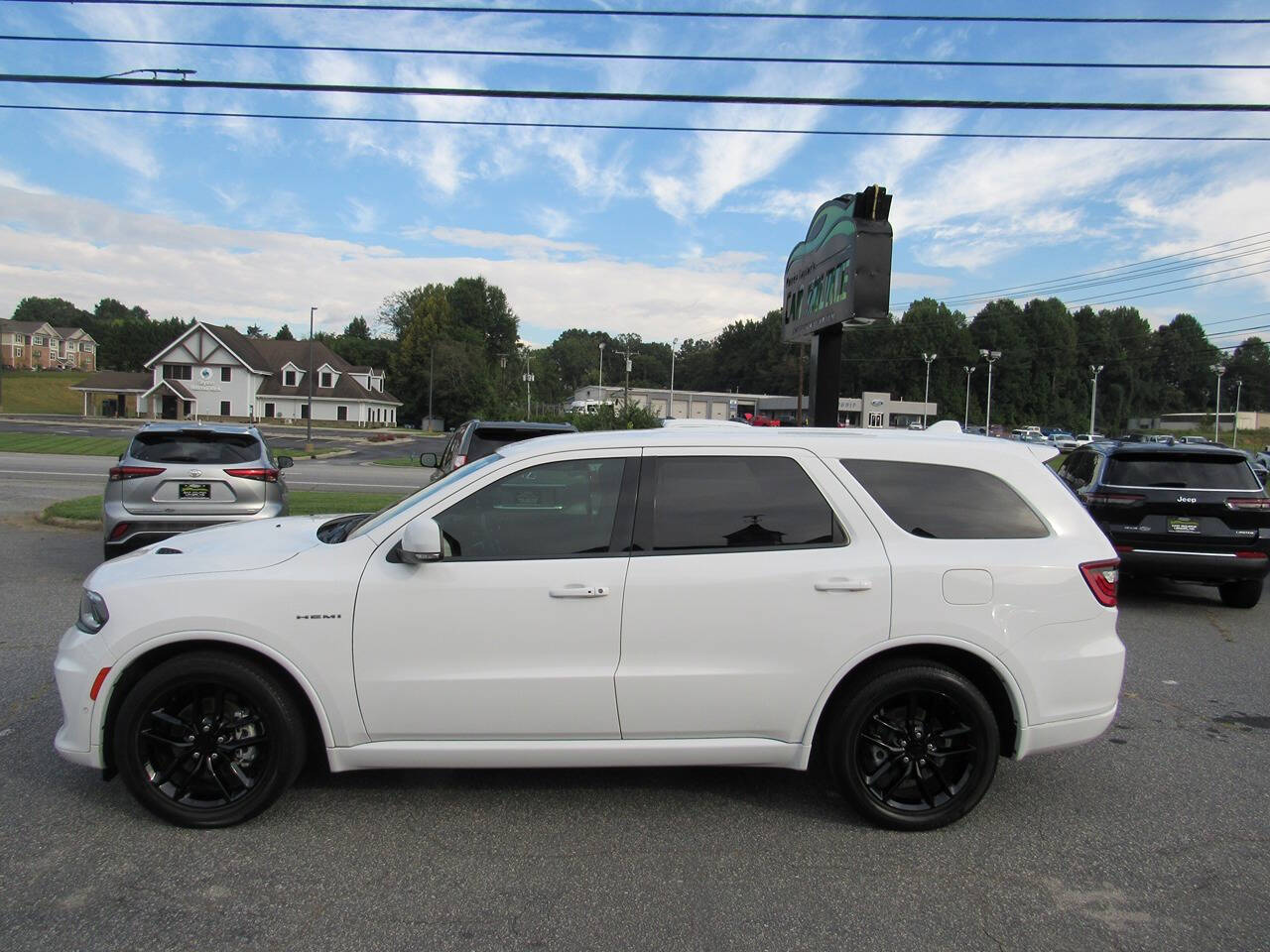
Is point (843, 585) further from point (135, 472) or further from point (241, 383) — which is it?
point (241, 383)

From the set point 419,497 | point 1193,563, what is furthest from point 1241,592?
point 419,497

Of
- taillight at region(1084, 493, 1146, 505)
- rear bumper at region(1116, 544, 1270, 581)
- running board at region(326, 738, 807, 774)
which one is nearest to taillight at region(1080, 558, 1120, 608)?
running board at region(326, 738, 807, 774)

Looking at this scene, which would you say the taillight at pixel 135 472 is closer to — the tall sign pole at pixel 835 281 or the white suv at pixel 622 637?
the white suv at pixel 622 637

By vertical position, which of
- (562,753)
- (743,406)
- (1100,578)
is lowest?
(562,753)

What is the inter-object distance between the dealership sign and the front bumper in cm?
776

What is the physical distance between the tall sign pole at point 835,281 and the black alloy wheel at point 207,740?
6.69 m

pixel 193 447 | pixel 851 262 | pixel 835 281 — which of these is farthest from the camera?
pixel 835 281

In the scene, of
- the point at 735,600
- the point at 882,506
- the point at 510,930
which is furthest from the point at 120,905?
the point at 882,506

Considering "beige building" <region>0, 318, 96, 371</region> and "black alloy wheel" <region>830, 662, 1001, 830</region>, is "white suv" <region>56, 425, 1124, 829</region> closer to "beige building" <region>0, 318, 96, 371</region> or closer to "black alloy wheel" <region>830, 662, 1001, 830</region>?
"black alloy wheel" <region>830, 662, 1001, 830</region>

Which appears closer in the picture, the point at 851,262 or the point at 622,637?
the point at 622,637

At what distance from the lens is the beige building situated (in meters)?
120

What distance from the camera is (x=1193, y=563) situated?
28.1 feet

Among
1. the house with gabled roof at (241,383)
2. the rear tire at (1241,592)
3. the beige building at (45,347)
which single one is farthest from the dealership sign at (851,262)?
the beige building at (45,347)

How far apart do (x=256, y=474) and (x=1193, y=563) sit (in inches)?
382
